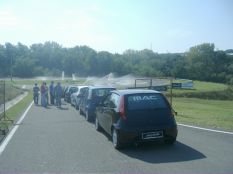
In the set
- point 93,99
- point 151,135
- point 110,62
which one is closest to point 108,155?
point 151,135

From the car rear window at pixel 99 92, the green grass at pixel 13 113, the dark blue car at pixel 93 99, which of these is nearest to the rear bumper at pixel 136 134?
the green grass at pixel 13 113

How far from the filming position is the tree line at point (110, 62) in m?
102

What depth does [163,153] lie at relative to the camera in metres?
8.76

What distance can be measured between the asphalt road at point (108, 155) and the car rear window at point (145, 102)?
3.52 ft

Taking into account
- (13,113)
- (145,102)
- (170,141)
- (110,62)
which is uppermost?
(110,62)

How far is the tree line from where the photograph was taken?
333ft

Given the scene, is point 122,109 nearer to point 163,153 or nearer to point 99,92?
point 163,153

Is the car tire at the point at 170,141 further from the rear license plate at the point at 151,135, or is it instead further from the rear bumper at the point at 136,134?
the rear license plate at the point at 151,135

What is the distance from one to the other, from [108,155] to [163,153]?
1314 mm

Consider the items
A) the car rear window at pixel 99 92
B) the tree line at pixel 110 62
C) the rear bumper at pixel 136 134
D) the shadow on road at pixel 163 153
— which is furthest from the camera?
the tree line at pixel 110 62

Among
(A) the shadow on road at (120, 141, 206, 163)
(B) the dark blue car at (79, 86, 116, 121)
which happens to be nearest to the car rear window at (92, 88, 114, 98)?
(B) the dark blue car at (79, 86, 116, 121)

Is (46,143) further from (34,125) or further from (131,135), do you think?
(34,125)

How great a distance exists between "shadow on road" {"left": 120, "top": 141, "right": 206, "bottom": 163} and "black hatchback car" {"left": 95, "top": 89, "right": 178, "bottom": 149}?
0.85 feet

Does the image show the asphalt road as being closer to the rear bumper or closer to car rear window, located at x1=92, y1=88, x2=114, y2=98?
the rear bumper
